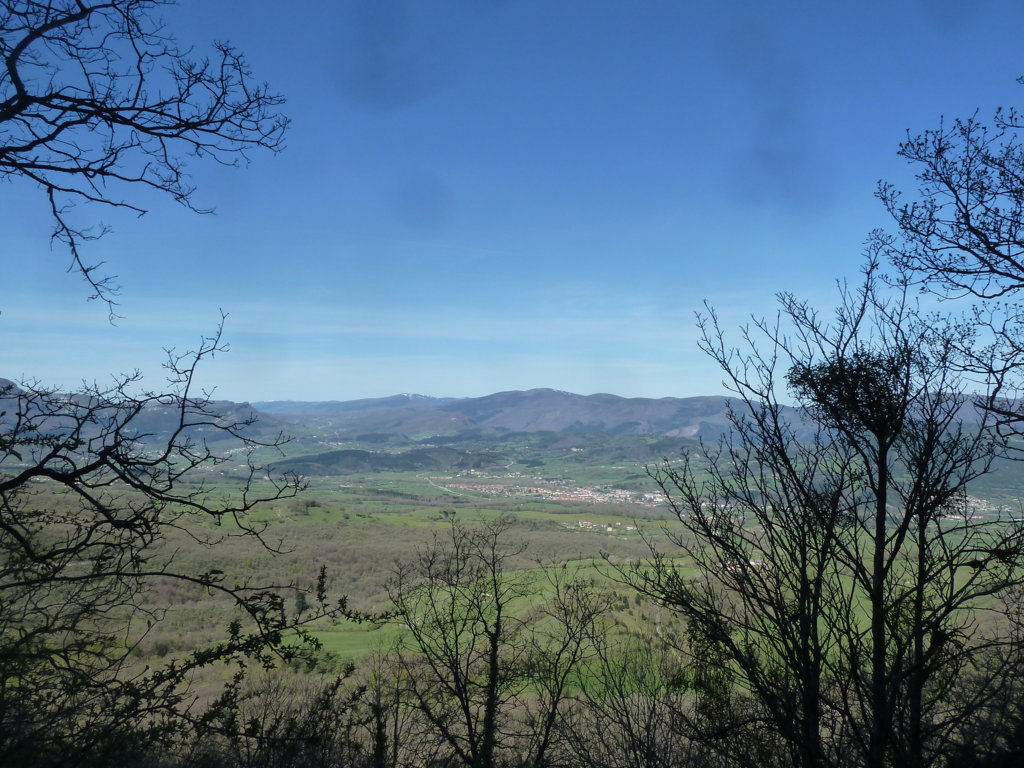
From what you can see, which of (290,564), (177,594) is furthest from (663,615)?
(290,564)

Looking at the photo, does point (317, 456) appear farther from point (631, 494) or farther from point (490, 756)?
point (490, 756)

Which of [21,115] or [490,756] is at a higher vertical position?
[21,115]

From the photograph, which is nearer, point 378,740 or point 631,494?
point 378,740

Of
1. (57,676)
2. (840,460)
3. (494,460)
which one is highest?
(840,460)

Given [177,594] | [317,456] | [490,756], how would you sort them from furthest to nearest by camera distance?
[317,456]
[177,594]
[490,756]

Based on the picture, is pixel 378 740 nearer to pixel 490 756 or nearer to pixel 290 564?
pixel 490 756

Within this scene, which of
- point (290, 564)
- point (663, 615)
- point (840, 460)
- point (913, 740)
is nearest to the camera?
point (913, 740)

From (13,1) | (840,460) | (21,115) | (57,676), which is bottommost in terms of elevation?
(57,676)

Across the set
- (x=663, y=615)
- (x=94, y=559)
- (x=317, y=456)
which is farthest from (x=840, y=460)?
(x=317, y=456)

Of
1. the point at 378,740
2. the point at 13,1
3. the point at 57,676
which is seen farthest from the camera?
the point at 378,740
